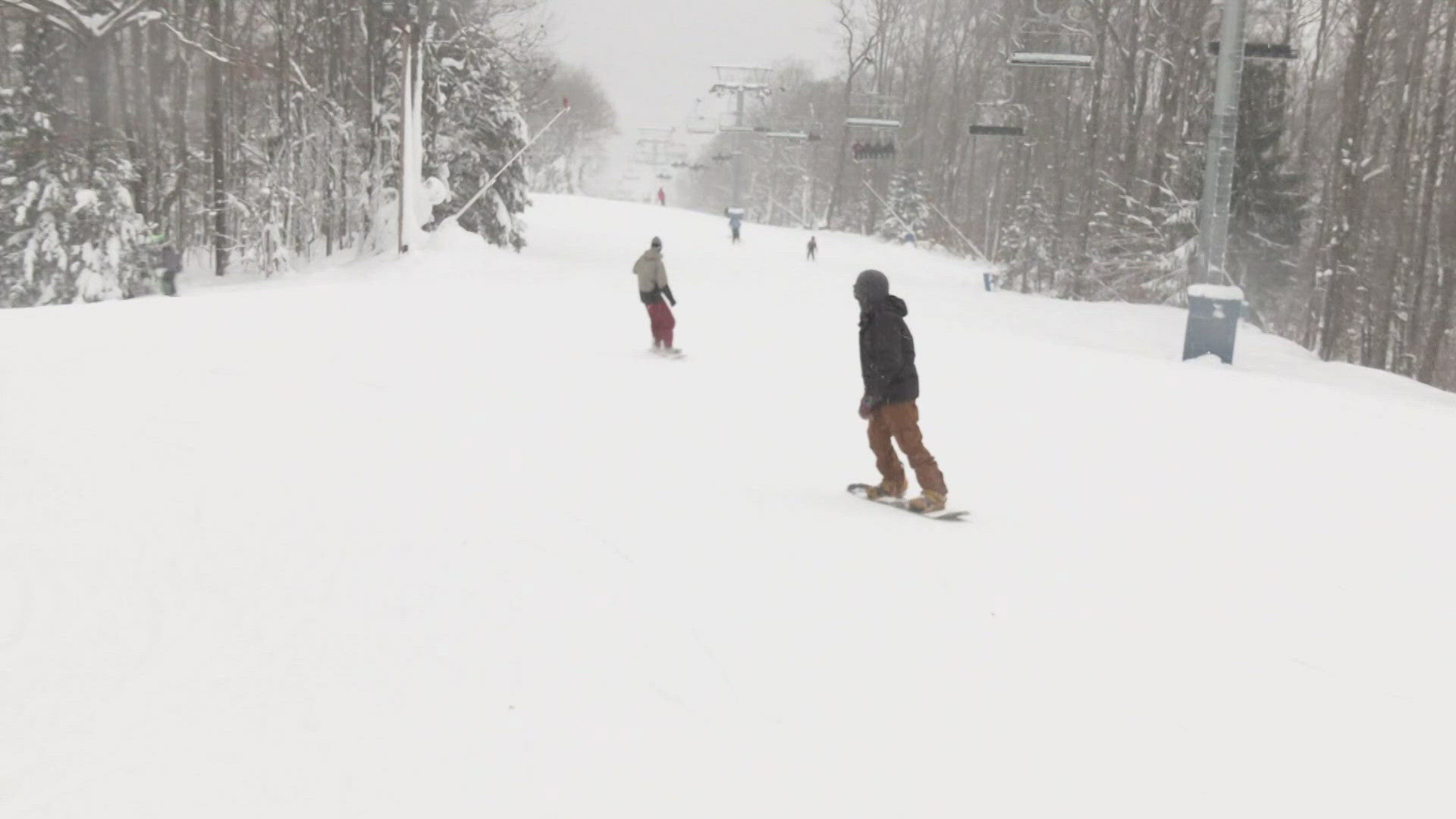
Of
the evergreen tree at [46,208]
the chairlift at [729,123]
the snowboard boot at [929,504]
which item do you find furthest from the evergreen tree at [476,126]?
the snowboard boot at [929,504]

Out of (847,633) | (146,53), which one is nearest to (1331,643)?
(847,633)

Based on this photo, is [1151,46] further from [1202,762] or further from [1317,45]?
[1202,762]

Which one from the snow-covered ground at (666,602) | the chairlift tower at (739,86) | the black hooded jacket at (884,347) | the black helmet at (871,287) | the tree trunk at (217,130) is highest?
the chairlift tower at (739,86)

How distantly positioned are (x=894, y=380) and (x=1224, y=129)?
10.1 metres

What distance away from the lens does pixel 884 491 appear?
780 cm

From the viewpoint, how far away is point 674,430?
986 centimetres

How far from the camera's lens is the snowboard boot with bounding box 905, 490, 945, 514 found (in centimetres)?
740

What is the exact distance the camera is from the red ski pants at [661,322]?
1471 centimetres

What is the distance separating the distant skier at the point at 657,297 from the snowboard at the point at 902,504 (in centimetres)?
690

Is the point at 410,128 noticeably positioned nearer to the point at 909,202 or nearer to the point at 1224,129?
the point at 1224,129

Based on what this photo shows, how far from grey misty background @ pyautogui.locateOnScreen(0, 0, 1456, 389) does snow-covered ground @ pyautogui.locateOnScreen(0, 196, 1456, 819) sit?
15.3 meters

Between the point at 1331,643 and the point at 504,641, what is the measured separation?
386cm

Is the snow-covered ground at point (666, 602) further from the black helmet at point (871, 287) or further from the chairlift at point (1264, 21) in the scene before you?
the chairlift at point (1264, 21)

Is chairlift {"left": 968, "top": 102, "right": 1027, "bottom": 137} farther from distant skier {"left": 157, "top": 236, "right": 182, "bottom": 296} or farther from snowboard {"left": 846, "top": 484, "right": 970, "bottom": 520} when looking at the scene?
distant skier {"left": 157, "top": 236, "right": 182, "bottom": 296}
